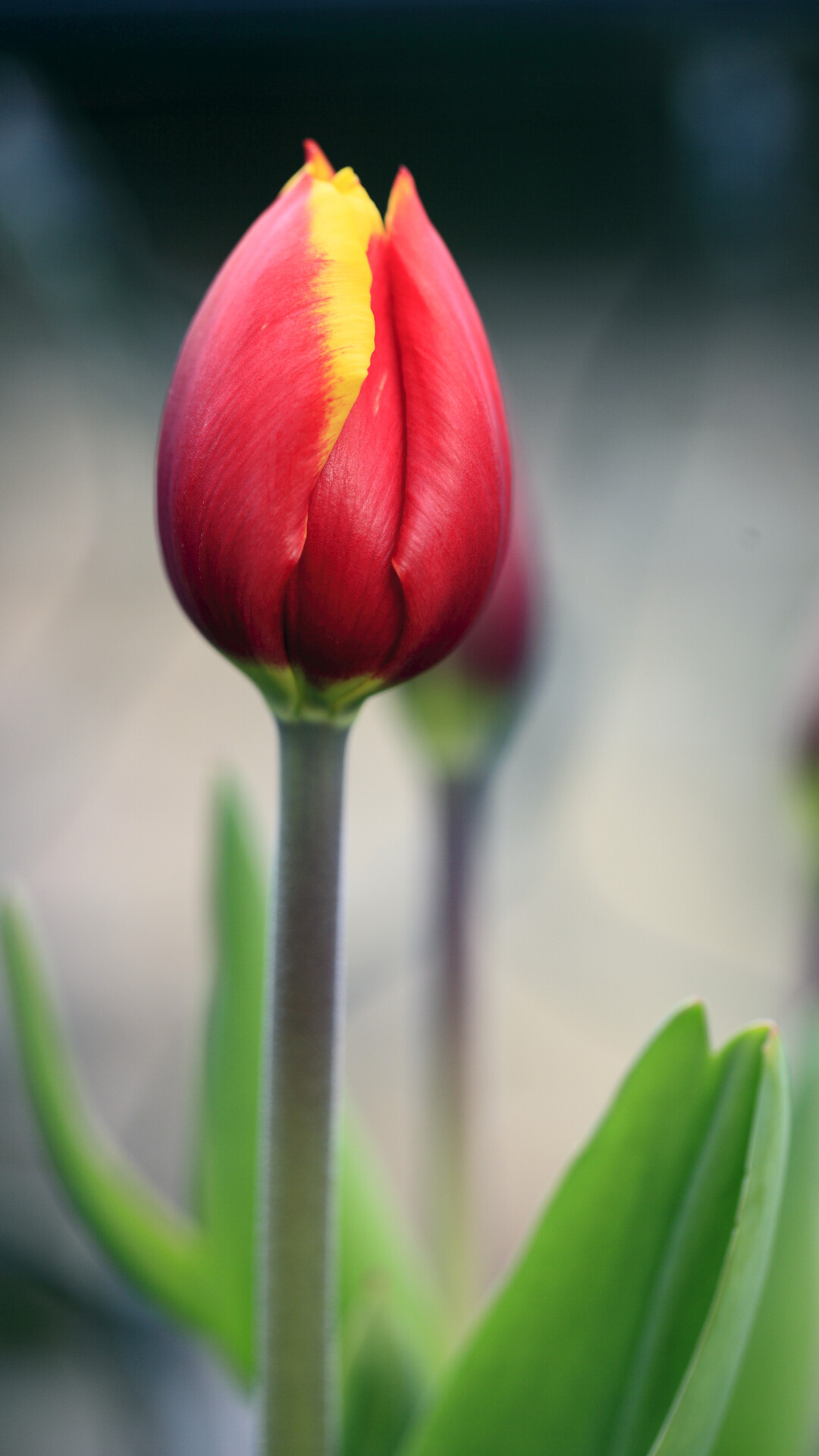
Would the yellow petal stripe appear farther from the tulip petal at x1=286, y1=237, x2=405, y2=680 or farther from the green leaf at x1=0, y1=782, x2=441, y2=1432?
the green leaf at x1=0, y1=782, x2=441, y2=1432

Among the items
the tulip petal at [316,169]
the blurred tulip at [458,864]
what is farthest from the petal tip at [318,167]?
the blurred tulip at [458,864]

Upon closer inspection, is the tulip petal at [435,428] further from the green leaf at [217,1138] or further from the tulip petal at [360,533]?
the green leaf at [217,1138]

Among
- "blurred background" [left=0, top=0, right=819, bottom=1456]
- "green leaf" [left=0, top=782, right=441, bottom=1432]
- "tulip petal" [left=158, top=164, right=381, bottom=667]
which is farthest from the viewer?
"blurred background" [left=0, top=0, right=819, bottom=1456]

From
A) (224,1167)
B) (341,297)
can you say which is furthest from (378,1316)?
(341,297)

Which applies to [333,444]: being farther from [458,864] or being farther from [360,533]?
[458,864]

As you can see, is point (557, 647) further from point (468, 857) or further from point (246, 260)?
point (246, 260)

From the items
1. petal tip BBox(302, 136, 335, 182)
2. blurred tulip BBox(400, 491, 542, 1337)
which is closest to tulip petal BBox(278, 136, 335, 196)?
petal tip BBox(302, 136, 335, 182)

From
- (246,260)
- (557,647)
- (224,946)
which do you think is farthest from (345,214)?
(557,647)
